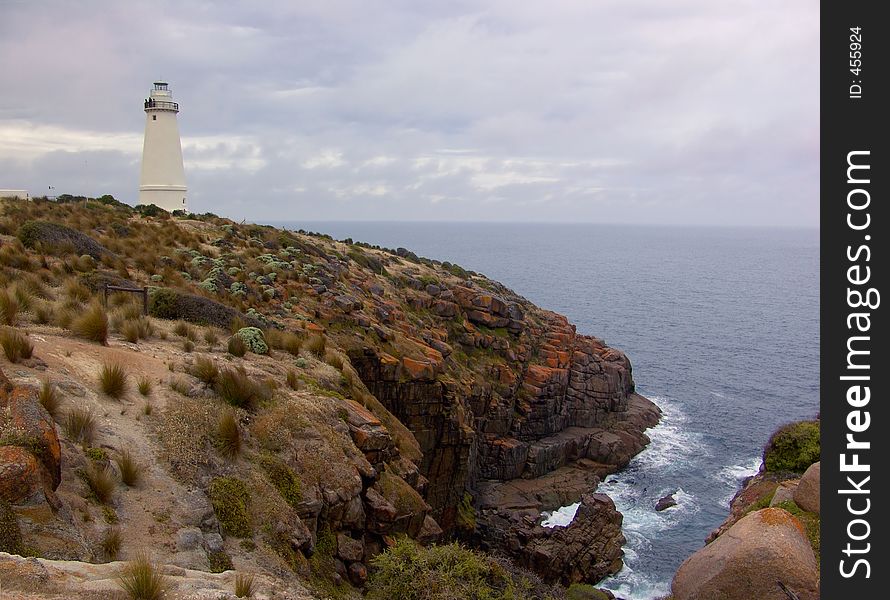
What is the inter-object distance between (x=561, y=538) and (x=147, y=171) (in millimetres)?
38880

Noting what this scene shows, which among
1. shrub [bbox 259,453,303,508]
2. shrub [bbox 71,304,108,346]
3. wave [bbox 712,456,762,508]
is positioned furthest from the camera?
wave [bbox 712,456,762,508]

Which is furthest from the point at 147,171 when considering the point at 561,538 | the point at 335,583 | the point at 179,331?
the point at 335,583

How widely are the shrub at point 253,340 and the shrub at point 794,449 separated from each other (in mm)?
19347

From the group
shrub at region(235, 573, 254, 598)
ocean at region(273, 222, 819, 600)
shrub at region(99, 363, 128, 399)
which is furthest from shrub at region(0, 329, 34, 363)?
ocean at region(273, 222, 819, 600)

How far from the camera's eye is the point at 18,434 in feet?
30.6

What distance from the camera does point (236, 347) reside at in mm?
18984

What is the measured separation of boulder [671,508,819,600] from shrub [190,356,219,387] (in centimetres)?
1185

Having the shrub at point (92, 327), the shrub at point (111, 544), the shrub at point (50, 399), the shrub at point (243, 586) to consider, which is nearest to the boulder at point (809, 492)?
the shrub at point (243, 586)

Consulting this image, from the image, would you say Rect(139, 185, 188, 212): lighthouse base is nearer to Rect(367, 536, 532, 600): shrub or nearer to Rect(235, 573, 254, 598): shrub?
Rect(367, 536, 532, 600): shrub

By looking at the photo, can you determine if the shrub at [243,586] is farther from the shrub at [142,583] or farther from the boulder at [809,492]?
the boulder at [809,492]

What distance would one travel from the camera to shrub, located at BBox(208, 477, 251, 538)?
11.7m

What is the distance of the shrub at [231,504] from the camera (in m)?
11.7

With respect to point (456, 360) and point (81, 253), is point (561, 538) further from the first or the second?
point (81, 253)

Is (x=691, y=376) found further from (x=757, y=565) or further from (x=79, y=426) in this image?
(x=79, y=426)
